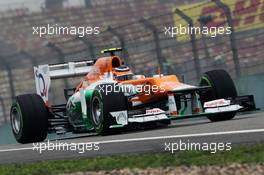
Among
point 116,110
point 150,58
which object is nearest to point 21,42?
point 150,58

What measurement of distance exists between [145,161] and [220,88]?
524 cm

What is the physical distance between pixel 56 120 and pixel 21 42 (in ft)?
32.5

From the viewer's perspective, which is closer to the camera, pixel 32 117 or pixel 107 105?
pixel 107 105

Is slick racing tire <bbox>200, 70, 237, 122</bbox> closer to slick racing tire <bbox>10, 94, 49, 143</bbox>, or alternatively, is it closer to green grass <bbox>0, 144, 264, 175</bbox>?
slick racing tire <bbox>10, 94, 49, 143</bbox>

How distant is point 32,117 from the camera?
13.2 metres

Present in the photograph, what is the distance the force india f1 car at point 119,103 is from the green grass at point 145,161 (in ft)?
9.93

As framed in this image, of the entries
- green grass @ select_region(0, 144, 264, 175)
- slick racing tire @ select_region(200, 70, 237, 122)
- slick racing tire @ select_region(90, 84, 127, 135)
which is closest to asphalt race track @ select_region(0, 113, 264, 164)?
green grass @ select_region(0, 144, 264, 175)

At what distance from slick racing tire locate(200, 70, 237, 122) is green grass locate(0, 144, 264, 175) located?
4.41m

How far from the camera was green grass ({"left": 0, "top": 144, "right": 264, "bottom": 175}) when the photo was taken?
22.3 ft

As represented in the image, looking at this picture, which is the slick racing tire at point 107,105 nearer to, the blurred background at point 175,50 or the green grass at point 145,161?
the blurred background at point 175,50

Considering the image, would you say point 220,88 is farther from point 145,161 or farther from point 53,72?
point 145,161

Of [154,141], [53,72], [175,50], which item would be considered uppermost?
[175,50]

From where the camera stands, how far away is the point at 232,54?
587 inches

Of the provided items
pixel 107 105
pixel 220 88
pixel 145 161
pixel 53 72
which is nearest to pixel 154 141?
pixel 145 161
